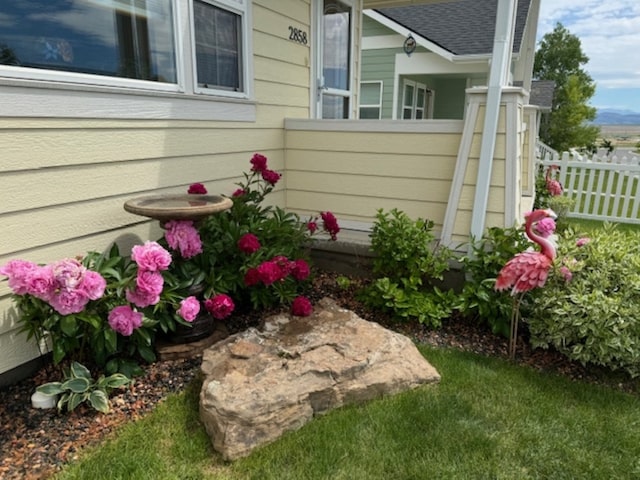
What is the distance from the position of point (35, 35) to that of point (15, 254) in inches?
43.5

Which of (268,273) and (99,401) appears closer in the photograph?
(99,401)

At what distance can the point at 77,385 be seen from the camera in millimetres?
2100

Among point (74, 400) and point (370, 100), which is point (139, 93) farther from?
point (370, 100)

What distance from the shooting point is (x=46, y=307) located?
2.07 metres

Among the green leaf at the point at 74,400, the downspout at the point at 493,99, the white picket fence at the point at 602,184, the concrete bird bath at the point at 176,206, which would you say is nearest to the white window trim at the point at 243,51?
the concrete bird bath at the point at 176,206

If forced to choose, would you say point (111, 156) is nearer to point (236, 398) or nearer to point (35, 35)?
point (35, 35)

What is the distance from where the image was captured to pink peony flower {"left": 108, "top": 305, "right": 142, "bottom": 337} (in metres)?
2.14

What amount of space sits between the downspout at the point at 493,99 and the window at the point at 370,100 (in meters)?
7.51

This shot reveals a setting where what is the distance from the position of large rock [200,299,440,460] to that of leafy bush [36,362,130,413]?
1.54ft

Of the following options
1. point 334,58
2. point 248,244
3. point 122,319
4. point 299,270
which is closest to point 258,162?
point 248,244

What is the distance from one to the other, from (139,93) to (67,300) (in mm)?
1373

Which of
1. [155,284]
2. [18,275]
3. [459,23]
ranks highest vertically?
[459,23]

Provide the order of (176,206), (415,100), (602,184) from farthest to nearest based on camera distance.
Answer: (415,100), (602,184), (176,206)

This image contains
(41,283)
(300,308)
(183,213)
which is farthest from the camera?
(300,308)
